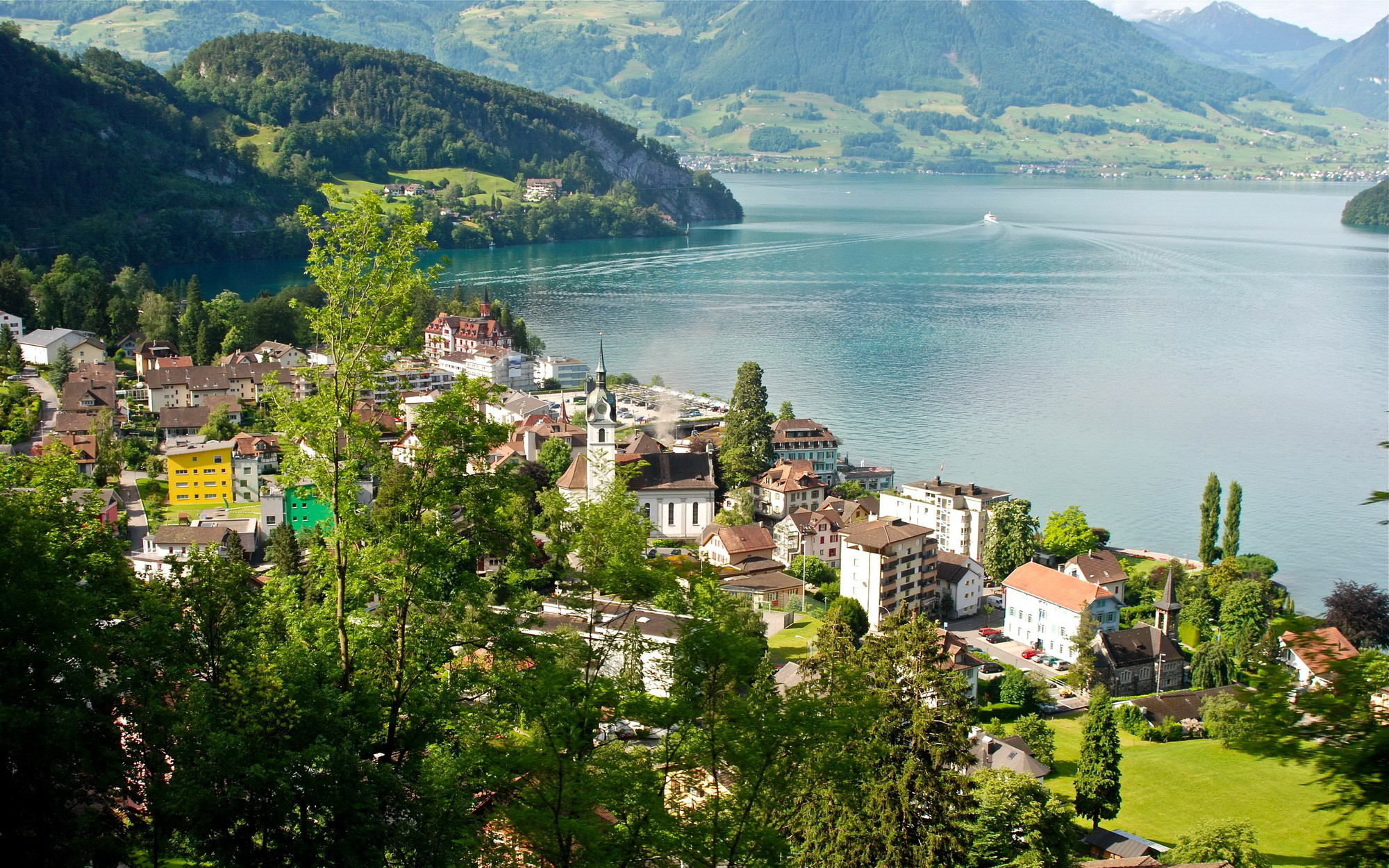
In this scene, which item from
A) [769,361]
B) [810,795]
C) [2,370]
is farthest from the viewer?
[769,361]

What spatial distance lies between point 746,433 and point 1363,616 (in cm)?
1277

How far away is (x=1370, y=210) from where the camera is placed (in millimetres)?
92938

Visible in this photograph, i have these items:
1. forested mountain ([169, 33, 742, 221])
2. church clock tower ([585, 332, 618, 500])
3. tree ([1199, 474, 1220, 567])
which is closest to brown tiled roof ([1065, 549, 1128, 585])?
tree ([1199, 474, 1220, 567])

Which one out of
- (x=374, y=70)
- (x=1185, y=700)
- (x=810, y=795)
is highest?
(x=374, y=70)

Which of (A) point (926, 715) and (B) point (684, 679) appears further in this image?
(A) point (926, 715)

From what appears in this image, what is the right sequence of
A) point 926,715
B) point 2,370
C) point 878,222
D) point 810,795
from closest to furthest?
point 810,795
point 926,715
point 2,370
point 878,222

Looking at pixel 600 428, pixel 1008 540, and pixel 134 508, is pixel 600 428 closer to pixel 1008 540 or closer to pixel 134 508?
pixel 1008 540

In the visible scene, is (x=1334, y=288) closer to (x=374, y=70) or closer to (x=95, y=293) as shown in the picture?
(x=95, y=293)

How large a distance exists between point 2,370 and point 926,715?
1224 inches

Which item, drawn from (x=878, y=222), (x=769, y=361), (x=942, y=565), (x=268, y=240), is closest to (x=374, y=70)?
(x=268, y=240)

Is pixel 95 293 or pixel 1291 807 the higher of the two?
pixel 95 293

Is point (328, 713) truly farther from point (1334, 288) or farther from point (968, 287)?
point (1334, 288)

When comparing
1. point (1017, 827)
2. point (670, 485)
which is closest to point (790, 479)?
point (670, 485)

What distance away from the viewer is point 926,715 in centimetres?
1006
